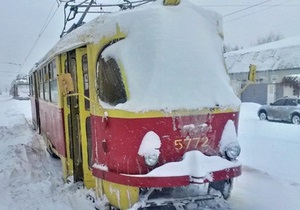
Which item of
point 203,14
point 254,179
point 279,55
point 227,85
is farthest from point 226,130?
point 279,55

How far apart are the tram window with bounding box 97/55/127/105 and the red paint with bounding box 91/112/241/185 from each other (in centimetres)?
29

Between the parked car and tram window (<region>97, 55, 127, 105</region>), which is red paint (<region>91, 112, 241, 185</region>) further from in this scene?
the parked car

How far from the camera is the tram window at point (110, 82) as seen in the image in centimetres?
407

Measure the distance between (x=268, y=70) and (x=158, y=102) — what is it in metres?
30.9

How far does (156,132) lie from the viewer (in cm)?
380

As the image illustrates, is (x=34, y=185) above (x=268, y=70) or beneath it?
beneath

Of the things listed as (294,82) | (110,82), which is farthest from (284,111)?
(110,82)

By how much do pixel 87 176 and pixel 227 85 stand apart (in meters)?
2.47

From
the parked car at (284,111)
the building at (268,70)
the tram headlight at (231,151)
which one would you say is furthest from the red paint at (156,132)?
the building at (268,70)

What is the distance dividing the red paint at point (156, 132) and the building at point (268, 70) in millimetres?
22932

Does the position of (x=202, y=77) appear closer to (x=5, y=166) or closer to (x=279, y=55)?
(x=5, y=166)

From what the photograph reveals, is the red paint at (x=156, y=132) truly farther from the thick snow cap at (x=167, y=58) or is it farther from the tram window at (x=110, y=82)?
the tram window at (x=110, y=82)

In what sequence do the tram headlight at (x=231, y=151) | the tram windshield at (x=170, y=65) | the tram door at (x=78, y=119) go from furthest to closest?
1. the tram door at (x=78, y=119)
2. the tram headlight at (x=231, y=151)
3. the tram windshield at (x=170, y=65)

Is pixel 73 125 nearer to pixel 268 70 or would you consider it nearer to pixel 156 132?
pixel 156 132
